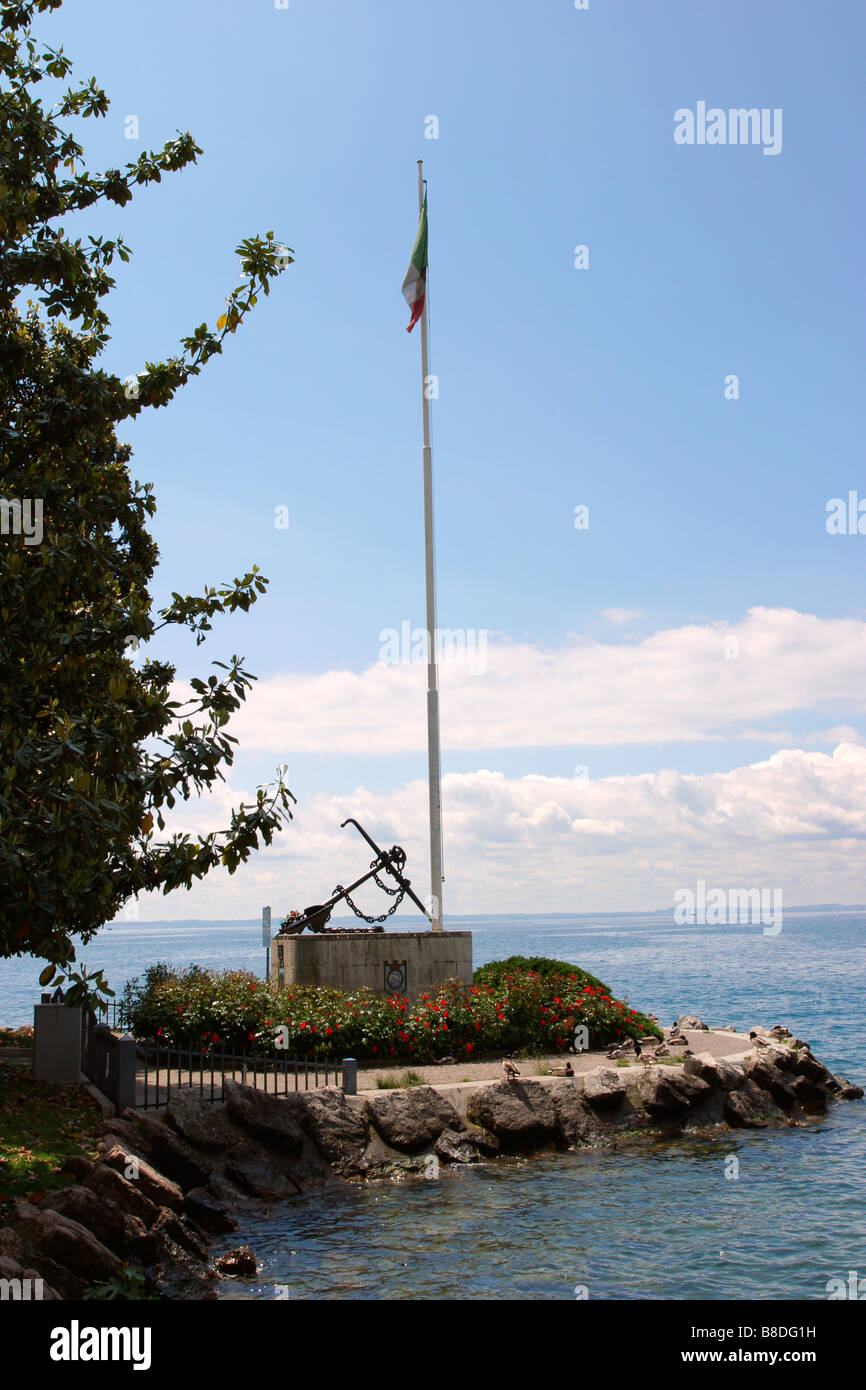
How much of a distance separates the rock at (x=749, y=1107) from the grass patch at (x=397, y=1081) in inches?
223

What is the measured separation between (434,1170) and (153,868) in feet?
23.2

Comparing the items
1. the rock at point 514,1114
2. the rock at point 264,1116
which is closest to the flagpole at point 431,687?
the rock at point 514,1114

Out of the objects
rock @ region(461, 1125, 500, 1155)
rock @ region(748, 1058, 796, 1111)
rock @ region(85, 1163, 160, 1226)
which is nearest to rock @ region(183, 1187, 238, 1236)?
rock @ region(85, 1163, 160, 1226)

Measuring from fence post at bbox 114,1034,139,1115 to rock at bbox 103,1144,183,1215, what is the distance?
302 centimetres

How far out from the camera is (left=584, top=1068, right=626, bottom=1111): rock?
709 inches

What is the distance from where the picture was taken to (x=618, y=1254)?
12.2 metres

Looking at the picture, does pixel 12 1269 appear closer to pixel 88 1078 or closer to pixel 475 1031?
pixel 88 1078

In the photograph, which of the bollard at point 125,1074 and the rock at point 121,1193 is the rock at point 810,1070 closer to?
the bollard at point 125,1074

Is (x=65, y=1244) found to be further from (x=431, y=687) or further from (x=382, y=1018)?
(x=431, y=687)

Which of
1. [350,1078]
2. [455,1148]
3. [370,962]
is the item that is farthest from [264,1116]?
[370,962]

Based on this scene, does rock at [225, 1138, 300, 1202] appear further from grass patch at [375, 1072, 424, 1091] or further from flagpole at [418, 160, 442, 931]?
flagpole at [418, 160, 442, 931]

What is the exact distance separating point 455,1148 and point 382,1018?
470 centimetres

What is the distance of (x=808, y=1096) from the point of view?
21625 mm
